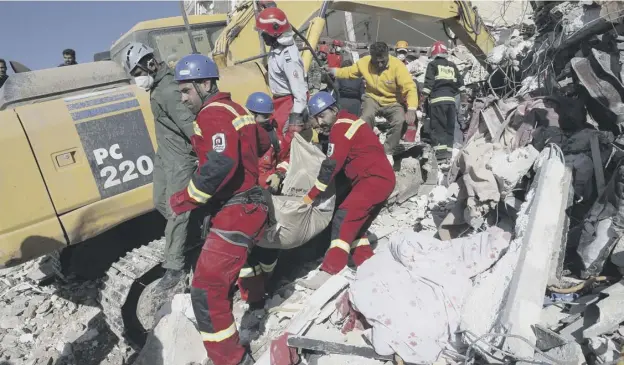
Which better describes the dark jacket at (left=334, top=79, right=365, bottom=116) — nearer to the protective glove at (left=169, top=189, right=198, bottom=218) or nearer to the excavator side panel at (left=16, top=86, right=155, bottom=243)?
the excavator side panel at (left=16, top=86, right=155, bottom=243)

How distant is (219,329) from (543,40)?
17.8 feet

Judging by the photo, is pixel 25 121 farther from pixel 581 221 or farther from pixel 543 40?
pixel 543 40

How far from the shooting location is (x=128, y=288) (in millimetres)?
3568

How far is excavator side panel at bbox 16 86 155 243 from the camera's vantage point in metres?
3.19

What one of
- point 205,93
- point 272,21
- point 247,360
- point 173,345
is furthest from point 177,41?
point 247,360

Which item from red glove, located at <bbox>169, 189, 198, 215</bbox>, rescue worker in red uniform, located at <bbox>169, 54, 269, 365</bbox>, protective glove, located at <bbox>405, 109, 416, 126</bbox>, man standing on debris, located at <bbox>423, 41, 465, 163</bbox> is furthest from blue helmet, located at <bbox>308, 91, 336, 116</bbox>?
man standing on debris, located at <bbox>423, 41, 465, 163</bbox>

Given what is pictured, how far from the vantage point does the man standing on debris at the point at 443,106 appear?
604 centimetres

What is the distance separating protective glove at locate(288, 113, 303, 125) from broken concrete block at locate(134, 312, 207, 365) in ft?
6.29

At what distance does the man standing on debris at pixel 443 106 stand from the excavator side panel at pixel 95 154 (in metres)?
3.81

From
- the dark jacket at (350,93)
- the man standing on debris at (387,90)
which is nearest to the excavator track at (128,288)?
the man standing on debris at (387,90)

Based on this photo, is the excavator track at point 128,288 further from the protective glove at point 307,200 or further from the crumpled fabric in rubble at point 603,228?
the crumpled fabric in rubble at point 603,228

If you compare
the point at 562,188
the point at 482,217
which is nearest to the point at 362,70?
the point at 482,217

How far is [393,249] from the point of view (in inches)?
123

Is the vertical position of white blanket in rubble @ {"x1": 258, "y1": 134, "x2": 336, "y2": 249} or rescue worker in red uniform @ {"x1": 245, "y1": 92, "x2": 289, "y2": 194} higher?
rescue worker in red uniform @ {"x1": 245, "y1": 92, "x2": 289, "y2": 194}
